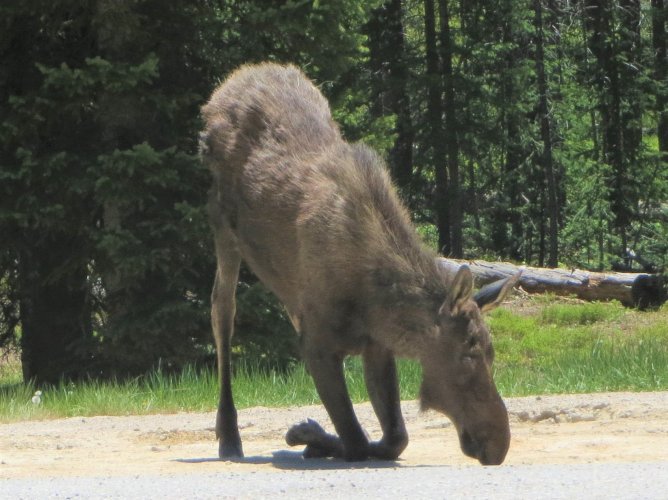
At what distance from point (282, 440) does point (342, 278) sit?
6.92 feet

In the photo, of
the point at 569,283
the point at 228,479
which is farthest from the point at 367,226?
the point at 569,283

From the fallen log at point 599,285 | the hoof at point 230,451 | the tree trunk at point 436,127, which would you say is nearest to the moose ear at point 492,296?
the hoof at point 230,451

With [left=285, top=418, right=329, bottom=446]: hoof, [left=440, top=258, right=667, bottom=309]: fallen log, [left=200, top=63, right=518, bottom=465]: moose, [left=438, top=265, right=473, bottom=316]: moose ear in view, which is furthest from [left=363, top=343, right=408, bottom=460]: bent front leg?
[left=440, top=258, right=667, bottom=309]: fallen log

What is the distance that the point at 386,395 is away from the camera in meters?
7.04

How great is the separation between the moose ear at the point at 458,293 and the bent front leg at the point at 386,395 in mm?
712

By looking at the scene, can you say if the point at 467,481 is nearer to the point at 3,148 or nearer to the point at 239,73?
the point at 239,73

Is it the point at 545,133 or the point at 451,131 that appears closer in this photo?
the point at 451,131

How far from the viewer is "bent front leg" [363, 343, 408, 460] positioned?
6.86 m

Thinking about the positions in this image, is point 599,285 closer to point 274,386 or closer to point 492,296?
point 274,386

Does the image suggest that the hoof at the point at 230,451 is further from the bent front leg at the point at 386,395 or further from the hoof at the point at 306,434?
the bent front leg at the point at 386,395

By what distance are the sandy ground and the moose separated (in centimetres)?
39

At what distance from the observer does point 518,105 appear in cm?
2564

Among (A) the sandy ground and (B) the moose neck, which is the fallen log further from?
(B) the moose neck

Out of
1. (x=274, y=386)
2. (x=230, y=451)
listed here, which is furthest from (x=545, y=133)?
(x=230, y=451)
